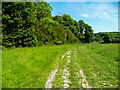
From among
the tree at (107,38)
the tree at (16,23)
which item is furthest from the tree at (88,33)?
the tree at (16,23)

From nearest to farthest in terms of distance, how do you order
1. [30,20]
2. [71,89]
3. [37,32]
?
[71,89]
[30,20]
[37,32]

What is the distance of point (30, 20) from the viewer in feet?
68.0

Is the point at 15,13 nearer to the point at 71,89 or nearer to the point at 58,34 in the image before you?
the point at 58,34

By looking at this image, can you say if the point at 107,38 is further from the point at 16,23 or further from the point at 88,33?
the point at 16,23

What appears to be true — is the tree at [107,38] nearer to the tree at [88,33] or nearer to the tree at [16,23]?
the tree at [88,33]

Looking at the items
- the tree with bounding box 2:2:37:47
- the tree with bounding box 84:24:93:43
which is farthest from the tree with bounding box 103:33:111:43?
the tree with bounding box 2:2:37:47

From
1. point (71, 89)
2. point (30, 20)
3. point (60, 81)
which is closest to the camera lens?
point (71, 89)

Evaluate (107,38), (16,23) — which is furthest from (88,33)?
(107,38)

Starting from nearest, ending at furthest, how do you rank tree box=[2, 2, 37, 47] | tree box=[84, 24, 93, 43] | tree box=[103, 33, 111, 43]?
→ tree box=[2, 2, 37, 47], tree box=[84, 24, 93, 43], tree box=[103, 33, 111, 43]

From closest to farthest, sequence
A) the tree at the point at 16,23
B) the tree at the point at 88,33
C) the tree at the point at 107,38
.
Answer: the tree at the point at 16,23
the tree at the point at 88,33
the tree at the point at 107,38

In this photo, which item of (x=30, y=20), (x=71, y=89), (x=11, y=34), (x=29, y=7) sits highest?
(x=29, y=7)

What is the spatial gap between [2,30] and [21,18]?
4.01 metres

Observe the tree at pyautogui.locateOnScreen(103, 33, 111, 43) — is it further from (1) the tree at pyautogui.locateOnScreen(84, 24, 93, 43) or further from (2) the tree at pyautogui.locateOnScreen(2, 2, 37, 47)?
(2) the tree at pyautogui.locateOnScreen(2, 2, 37, 47)

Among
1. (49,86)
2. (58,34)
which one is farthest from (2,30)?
(49,86)
